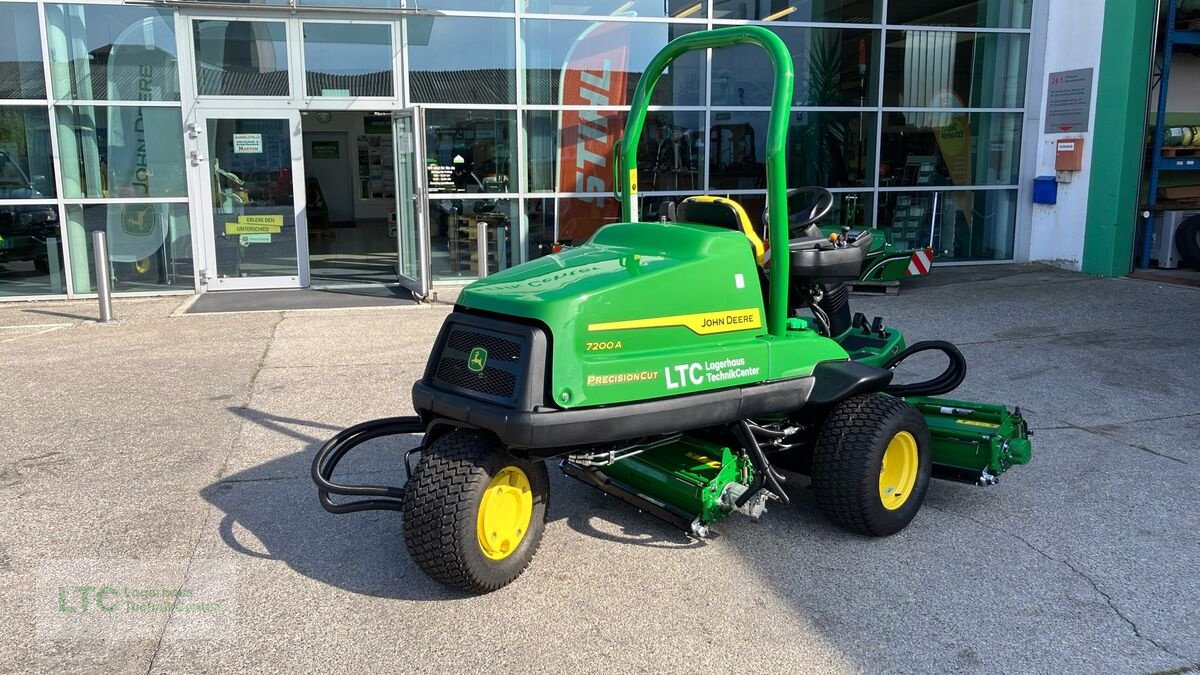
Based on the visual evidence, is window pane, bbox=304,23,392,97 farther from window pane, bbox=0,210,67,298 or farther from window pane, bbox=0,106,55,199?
window pane, bbox=0,210,67,298

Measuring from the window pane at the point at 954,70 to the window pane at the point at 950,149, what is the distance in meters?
0.21

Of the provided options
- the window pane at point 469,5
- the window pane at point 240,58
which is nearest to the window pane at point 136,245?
the window pane at point 240,58

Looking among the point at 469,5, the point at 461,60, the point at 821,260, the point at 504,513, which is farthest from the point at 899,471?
the point at 469,5

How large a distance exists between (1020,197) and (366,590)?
39.6 feet

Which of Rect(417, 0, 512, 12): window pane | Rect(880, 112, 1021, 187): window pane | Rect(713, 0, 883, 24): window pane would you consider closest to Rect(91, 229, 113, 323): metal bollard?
Rect(417, 0, 512, 12): window pane

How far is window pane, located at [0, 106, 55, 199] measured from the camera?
396 inches

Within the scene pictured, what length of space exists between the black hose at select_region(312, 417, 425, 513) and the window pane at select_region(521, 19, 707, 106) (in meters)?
8.21

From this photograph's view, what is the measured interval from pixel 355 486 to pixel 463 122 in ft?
27.6

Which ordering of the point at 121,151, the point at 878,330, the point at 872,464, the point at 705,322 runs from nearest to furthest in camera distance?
the point at 705,322
the point at 872,464
the point at 878,330
the point at 121,151

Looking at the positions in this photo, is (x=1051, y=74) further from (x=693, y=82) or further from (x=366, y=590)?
(x=366, y=590)

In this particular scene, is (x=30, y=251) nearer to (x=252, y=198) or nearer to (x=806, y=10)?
(x=252, y=198)

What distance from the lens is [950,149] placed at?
13.0 m

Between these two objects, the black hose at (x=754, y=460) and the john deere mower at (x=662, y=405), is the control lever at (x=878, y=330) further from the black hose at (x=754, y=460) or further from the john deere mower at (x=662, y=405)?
the black hose at (x=754, y=460)

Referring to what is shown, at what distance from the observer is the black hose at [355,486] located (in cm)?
349
